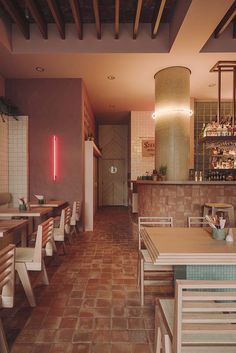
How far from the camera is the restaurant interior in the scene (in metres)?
1.80

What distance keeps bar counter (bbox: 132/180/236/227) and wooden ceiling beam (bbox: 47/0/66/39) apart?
3.10m

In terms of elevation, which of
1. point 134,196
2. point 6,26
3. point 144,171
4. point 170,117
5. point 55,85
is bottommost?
point 134,196

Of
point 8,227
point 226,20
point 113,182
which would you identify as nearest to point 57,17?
point 226,20

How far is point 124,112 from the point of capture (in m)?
8.77

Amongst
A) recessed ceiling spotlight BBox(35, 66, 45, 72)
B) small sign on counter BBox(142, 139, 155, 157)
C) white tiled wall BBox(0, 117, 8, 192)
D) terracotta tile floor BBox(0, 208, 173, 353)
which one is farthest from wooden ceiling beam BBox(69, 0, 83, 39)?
small sign on counter BBox(142, 139, 155, 157)

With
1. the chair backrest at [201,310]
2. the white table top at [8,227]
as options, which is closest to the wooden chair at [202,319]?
the chair backrest at [201,310]

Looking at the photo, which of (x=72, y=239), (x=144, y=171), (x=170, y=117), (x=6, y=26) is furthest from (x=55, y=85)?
(x=144, y=171)

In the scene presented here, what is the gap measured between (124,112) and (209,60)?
427 cm

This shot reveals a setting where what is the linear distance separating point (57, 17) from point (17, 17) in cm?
68

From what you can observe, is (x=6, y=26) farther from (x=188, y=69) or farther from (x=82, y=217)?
(x=82, y=217)

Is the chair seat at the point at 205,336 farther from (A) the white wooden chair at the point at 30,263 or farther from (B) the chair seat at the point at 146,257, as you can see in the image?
(A) the white wooden chair at the point at 30,263

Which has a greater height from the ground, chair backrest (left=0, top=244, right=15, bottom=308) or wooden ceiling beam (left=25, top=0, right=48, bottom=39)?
wooden ceiling beam (left=25, top=0, right=48, bottom=39)

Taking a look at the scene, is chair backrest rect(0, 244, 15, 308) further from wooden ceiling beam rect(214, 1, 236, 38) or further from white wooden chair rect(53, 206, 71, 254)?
wooden ceiling beam rect(214, 1, 236, 38)

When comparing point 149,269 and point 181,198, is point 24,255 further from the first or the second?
point 181,198
